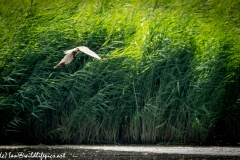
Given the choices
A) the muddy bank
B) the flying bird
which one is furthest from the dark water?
the flying bird

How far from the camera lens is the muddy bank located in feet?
18.8

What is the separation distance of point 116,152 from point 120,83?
116cm

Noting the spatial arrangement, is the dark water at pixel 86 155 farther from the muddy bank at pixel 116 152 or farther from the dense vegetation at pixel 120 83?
the dense vegetation at pixel 120 83

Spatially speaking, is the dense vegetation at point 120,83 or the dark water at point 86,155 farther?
the dense vegetation at point 120,83

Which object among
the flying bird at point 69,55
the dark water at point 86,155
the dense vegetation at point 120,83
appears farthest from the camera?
the dense vegetation at point 120,83

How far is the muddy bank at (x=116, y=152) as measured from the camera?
18.8 feet

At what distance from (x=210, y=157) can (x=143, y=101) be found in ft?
4.59

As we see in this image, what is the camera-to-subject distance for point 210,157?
5.76 metres

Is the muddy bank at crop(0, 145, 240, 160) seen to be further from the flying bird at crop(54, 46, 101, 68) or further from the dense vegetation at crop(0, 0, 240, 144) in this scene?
the flying bird at crop(54, 46, 101, 68)

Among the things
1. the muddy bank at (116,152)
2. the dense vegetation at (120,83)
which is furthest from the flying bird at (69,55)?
the muddy bank at (116,152)

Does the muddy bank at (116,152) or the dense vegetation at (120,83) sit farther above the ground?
the dense vegetation at (120,83)

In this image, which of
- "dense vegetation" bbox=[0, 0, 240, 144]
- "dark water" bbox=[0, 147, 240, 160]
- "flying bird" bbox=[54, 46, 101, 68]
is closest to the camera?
"dark water" bbox=[0, 147, 240, 160]

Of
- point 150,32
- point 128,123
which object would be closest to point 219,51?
point 150,32

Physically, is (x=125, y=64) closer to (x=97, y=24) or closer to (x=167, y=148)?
(x=97, y=24)
